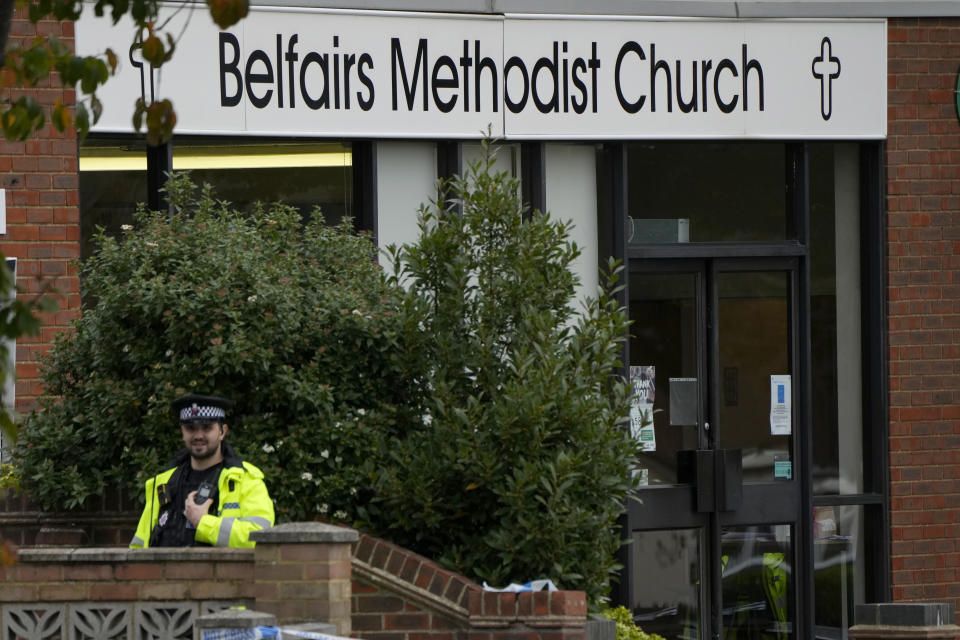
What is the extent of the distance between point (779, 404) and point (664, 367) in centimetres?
97

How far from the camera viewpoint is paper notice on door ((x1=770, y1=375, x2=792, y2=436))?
40.3 ft

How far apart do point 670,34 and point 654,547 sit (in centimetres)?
374

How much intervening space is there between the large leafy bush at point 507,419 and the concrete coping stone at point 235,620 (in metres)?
1.84

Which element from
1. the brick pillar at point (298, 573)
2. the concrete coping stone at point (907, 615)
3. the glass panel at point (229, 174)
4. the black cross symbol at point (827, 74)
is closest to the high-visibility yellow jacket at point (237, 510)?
the brick pillar at point (298, 573)

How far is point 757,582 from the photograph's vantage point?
40.1 feet

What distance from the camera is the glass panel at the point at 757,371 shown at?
1217cm

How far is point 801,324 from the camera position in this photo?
12344 millimetres

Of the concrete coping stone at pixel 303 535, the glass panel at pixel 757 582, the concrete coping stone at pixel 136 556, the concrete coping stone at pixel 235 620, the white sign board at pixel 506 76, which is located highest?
the white sign board at pixel 506 76

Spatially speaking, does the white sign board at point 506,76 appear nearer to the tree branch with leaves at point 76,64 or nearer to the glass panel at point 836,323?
the glass panel at point 836,323

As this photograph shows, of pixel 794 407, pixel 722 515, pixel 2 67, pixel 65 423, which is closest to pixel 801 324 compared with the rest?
pixel 794 407

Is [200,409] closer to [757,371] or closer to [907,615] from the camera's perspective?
[907,615]

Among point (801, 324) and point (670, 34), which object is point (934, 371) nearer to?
point (801, 324)

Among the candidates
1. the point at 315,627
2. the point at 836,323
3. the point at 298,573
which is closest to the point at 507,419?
the point at 298,573

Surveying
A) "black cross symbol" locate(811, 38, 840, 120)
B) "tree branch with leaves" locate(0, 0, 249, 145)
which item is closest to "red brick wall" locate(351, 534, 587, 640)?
"tree branch with leaves" locate(0, 0, 249, 145)
